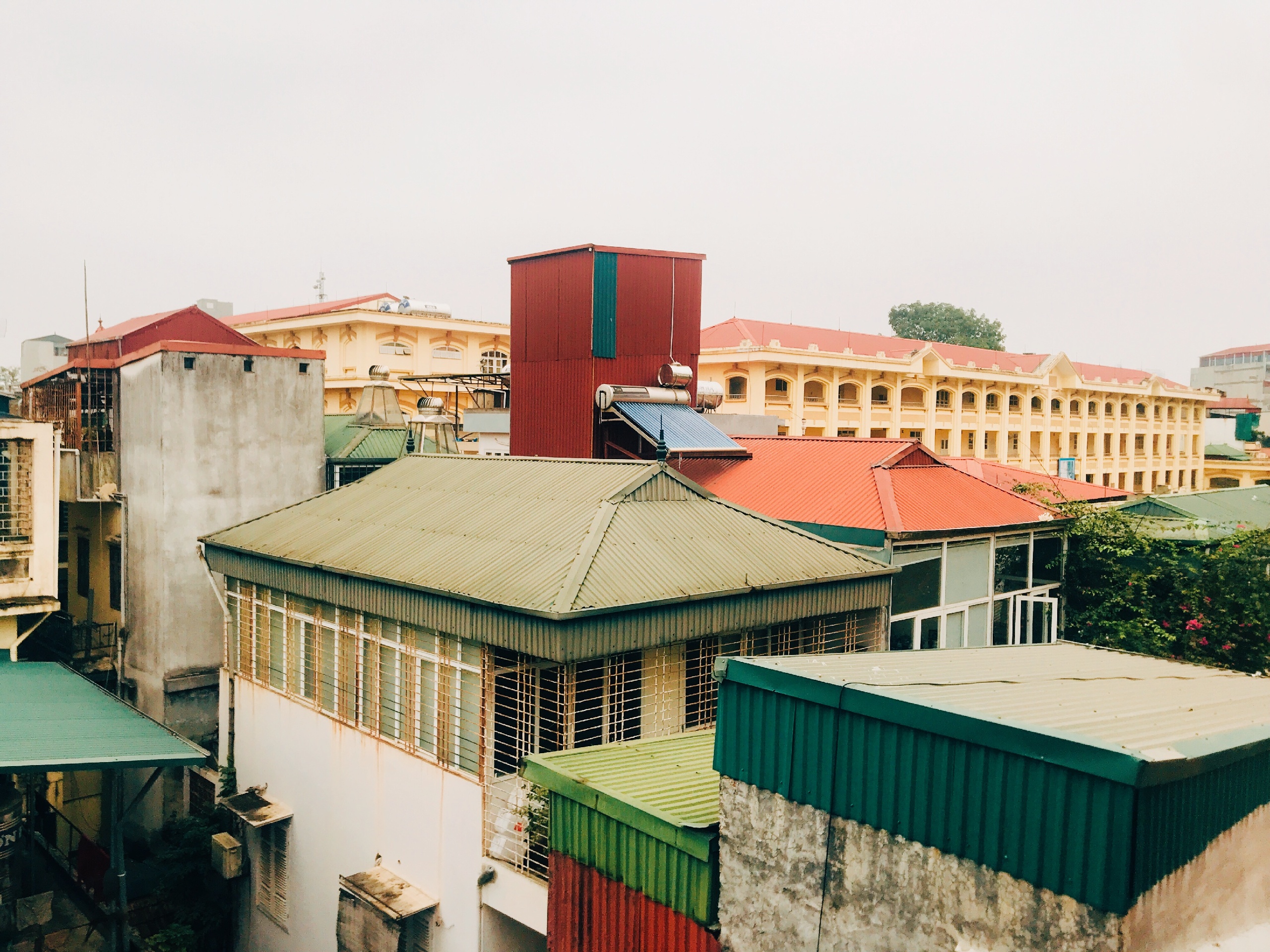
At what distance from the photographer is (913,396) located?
150 feet

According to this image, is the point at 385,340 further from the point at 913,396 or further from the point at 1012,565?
the point at 1012,565

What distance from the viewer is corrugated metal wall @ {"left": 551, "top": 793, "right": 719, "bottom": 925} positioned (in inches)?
262

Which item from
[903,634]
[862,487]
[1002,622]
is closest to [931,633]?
[903,634]

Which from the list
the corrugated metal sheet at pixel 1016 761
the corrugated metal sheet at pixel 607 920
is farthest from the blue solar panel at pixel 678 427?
the corrugated metal sheet at pixel 1016 761

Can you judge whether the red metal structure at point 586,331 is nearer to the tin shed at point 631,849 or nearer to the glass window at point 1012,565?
the glass window at point 1012,565

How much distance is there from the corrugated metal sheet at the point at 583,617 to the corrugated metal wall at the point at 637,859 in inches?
64.0

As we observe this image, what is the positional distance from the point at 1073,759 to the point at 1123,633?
11.7 meters

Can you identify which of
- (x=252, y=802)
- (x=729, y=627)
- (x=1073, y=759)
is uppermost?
(x=1073, y=759)

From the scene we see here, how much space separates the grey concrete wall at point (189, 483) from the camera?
16859mm

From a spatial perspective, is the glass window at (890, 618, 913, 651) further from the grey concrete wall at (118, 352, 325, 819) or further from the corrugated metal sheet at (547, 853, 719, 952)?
the grey concrete wall at (118, 352, 325, 819)

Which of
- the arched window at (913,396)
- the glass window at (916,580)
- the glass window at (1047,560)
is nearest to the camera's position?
the glass window at (916,580)

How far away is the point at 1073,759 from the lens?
475cm

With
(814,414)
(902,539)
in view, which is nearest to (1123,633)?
(902,539)

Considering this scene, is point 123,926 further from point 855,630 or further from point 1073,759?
point 1073,759
